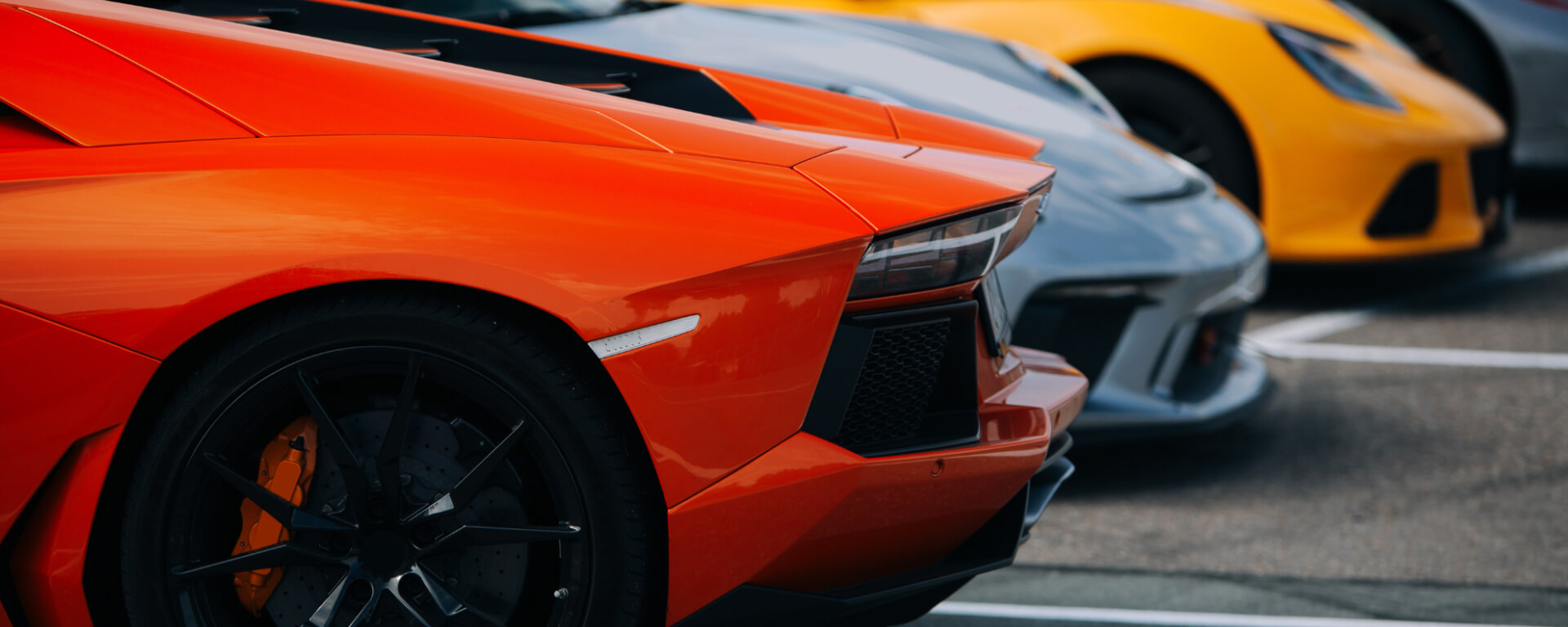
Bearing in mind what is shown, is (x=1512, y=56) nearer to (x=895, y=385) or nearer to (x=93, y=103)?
(x=895, y=385)

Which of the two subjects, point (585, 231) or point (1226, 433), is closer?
point (585, 231)

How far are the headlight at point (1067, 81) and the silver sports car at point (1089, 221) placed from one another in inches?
5.9

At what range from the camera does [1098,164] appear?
3.52 meters

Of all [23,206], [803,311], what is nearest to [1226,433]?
[803,311]

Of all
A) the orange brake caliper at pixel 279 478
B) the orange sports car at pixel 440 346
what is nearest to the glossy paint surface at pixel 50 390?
the orange sports car at pixel 440 346

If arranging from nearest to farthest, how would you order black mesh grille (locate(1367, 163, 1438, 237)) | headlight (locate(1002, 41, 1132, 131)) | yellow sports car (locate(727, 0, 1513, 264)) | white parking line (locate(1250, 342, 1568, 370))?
headlight (locate(1002, 41, 1132, 131)) < white parking line (locate(1250, 342, 1568, 370)) < yellow sports car (locate(727, 0, 1513, 264)) < black mesh grille (locate(1367, 163, 1438, 237))

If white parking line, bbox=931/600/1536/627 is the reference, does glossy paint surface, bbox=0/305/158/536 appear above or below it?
above

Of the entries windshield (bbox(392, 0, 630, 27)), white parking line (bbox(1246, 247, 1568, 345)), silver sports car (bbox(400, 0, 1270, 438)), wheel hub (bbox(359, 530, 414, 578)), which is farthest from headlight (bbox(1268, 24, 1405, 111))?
wheel hub (bbox(359, 530, 414, 578))

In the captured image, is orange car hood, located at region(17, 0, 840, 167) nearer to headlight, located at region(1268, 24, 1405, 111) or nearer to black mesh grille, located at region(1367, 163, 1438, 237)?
Answer: headlight, located at region(1268, 24, 1405, 111)

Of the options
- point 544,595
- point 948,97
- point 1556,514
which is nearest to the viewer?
point 544,595

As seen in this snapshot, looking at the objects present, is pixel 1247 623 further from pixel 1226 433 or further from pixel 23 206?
pixel 23 206

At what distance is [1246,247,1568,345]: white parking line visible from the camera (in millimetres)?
5207

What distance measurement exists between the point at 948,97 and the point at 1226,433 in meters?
1.35

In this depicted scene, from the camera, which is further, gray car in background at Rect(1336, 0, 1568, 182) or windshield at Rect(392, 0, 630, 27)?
gray car in background at Rect(1336, 0, 1568, 182)
